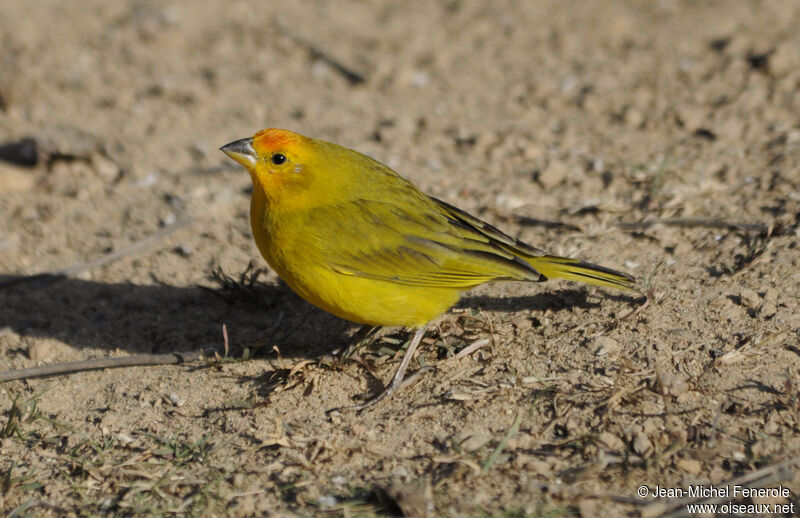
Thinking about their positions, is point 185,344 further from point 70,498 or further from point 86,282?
point 70,498

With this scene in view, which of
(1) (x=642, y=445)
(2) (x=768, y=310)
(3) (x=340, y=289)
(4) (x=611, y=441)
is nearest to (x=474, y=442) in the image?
(4) (x=611, y=441)

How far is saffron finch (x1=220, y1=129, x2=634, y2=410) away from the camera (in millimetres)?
4012

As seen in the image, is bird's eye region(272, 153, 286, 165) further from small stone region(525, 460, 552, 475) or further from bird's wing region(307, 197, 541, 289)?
small stone region(525, 460, 552, 475)

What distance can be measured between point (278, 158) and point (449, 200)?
5.59 ft

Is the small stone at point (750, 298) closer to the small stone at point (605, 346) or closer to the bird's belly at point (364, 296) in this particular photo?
the small stone at point (605, 346)

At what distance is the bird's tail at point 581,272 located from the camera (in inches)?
161

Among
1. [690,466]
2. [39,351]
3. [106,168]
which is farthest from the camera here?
[106,168]

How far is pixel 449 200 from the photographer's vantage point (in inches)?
220

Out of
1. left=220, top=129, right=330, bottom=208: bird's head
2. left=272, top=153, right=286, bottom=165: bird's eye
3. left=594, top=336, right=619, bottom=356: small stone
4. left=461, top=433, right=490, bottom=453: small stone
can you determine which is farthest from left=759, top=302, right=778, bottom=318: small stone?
left=272, top=153, right=286, bottom=165: bird's eye

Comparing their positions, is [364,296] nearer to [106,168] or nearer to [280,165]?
[280,165]

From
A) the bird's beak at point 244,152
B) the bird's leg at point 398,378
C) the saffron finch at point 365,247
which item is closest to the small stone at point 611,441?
the saffron finch at point 365,247

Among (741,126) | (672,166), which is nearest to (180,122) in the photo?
(672,166)

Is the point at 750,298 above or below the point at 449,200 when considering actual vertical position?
below

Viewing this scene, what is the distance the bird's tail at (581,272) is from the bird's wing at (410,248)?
0.11 m
